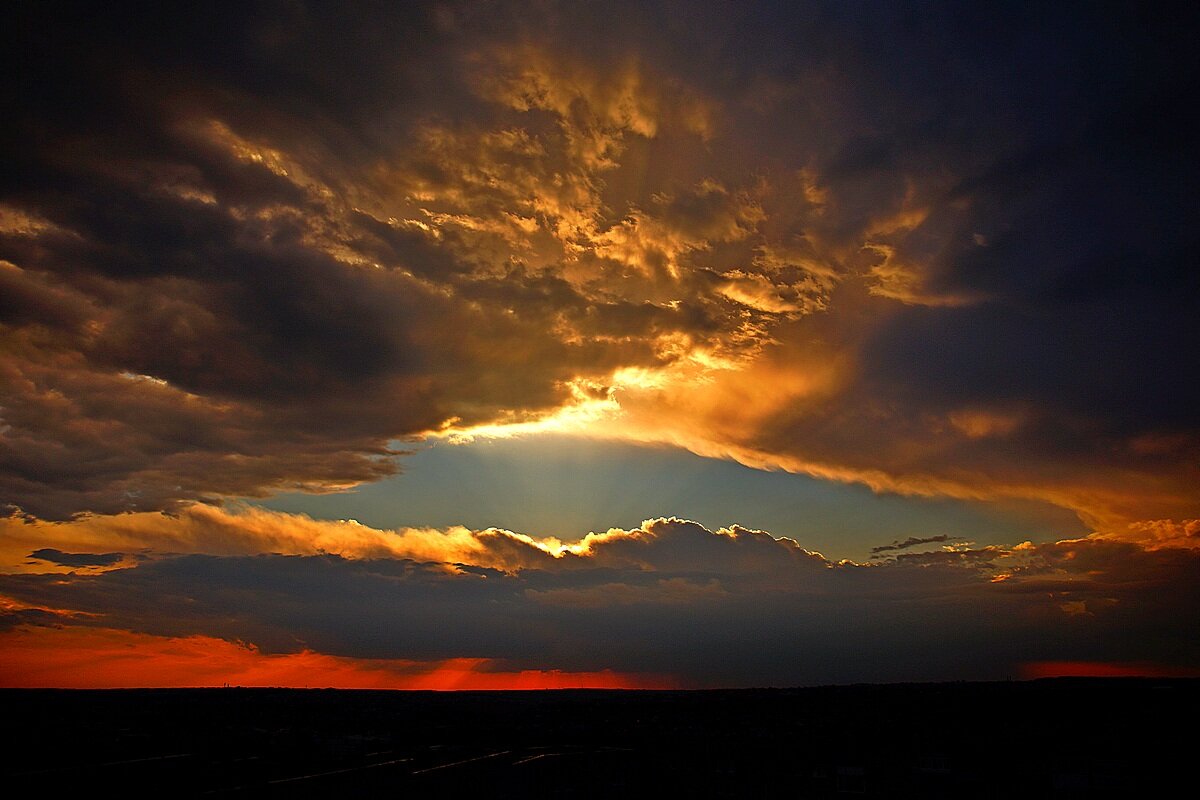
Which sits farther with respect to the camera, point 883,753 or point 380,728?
point 380,728

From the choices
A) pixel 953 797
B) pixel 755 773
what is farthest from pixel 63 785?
pixel 953 797

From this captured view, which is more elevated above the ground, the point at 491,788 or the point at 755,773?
the point at 491,788

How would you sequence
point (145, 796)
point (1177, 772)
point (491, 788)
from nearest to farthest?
point (491, 788) < point (145, 796) < point (1177, 772)

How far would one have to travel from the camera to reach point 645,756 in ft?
395

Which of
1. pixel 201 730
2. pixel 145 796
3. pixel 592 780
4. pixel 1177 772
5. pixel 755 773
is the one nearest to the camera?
pixel 145 796

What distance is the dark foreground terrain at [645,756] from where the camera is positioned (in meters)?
57.1

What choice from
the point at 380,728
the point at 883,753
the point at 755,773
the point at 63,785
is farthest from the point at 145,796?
the point at 380,728

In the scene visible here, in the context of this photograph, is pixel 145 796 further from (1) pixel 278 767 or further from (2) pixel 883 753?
(2) pixel 883 753

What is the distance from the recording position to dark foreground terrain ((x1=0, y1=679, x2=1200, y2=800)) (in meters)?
57.1

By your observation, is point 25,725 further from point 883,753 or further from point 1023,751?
point 1023,751

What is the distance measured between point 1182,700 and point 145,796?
729 feet

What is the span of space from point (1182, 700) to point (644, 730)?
132 m

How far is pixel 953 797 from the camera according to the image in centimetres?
9362

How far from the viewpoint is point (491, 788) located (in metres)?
49.7
